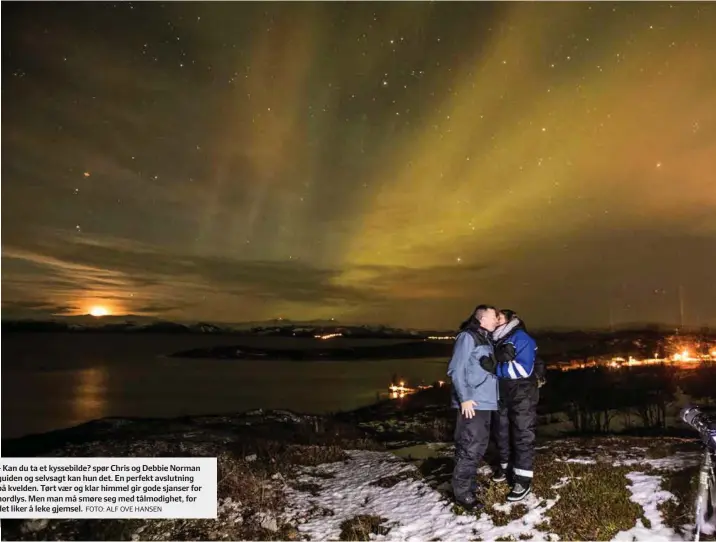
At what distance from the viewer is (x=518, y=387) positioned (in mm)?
7492

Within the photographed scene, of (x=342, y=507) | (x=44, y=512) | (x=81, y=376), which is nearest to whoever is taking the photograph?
(x=44, y=512)

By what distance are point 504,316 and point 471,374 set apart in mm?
1064

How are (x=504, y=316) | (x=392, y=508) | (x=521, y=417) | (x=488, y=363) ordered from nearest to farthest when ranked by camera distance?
1. (x=488, y=363)
2. (x=521, y=417)
3. (x=504, y=316)
4. (x=392, y=508)

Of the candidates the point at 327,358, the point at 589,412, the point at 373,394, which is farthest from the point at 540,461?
the point at 327,358

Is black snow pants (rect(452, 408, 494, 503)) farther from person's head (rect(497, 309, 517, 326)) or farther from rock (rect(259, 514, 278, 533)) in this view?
rock (rect(259, 514, 278, 533))

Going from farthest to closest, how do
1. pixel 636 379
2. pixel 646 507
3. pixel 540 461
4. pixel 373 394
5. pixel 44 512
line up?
pixel 373 394 < pixel 636 379 < pixel 540 461 < pixel 44 512 < pixel 646 507

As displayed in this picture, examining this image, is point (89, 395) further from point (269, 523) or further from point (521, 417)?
point (521, 417)

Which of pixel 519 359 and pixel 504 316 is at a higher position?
pixel 504 316

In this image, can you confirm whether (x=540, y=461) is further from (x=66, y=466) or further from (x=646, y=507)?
(x=66, y=466)

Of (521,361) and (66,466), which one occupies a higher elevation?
(521,361)

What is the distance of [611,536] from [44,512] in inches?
327

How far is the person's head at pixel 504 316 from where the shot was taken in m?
7.54

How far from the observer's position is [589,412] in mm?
22734
